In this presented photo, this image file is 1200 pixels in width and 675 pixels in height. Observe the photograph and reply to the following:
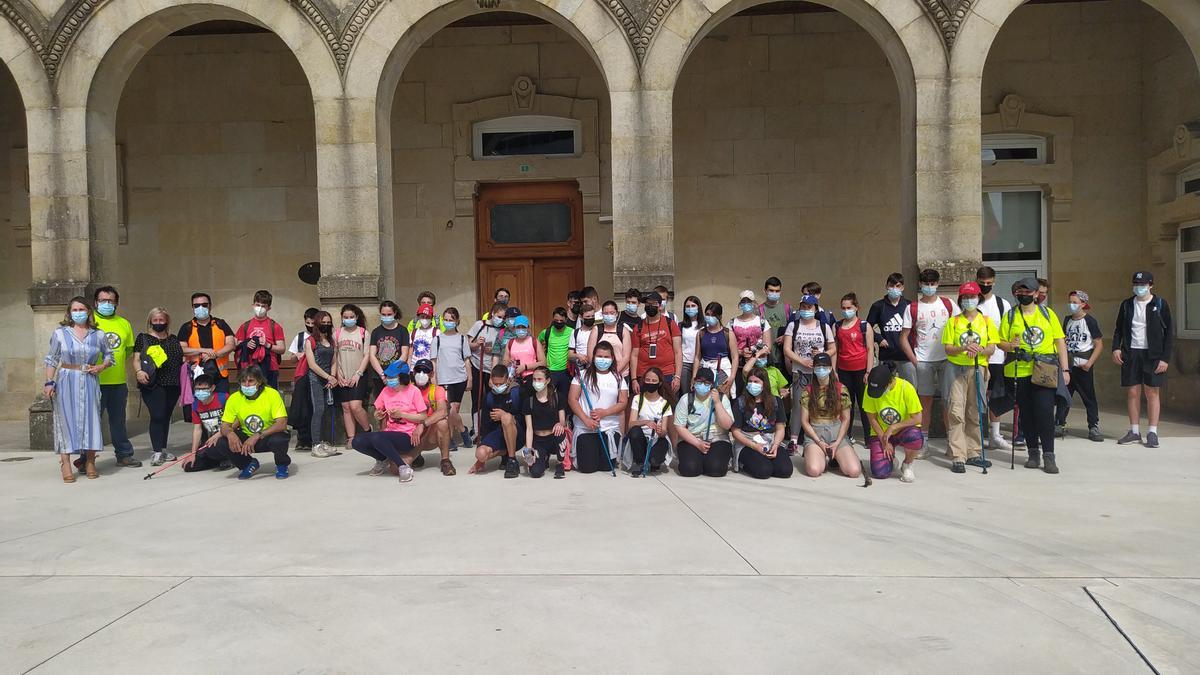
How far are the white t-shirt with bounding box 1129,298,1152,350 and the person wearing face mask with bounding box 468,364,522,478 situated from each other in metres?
6.41

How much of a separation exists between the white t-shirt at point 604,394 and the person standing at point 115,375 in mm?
4558

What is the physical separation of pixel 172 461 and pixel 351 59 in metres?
4.82

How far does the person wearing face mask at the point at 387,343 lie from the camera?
10.0 m

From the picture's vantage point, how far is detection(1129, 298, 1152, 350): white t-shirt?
9.87m

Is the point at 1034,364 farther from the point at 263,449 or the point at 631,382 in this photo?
the point at 263,449

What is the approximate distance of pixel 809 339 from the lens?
9.37 metres

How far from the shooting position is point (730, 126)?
13.7 meters

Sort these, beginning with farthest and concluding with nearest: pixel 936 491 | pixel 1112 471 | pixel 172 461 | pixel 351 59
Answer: pixel 351 59 → pixel 172 461 → pixel 1112 471 → pixel 936 491

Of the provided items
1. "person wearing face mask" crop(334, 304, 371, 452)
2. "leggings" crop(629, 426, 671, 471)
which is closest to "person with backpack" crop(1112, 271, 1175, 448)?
"leggings" crop(629, 426, 671, 471)

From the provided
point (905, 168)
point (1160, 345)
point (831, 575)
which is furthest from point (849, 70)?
point (831, 575)

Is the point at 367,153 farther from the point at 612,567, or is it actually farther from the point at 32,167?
the point at 612,567

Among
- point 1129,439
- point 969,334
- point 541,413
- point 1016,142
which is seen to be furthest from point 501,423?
point 1016,142

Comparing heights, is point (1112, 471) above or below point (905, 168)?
below

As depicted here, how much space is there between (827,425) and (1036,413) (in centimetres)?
198
